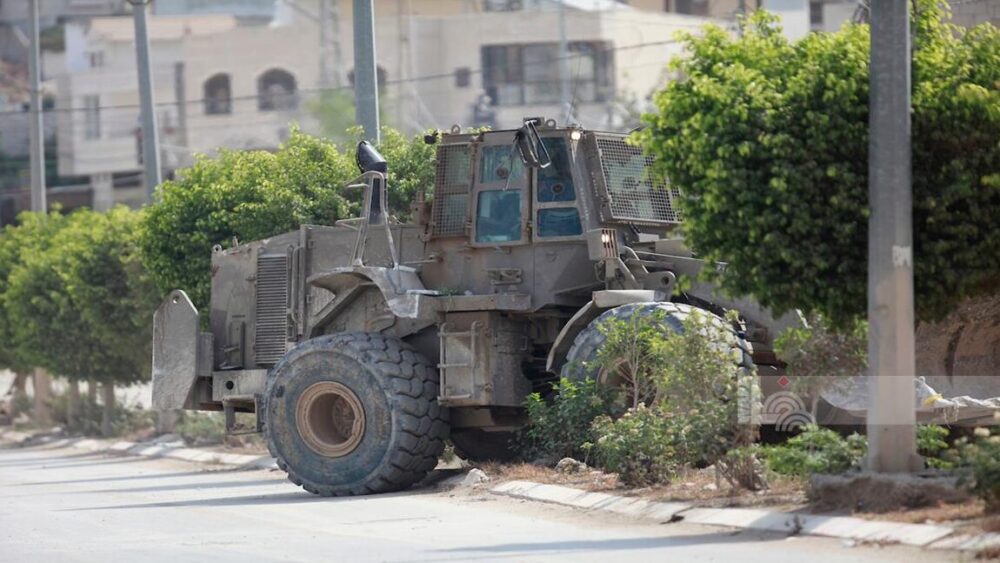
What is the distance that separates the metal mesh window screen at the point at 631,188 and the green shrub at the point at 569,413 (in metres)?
2.08

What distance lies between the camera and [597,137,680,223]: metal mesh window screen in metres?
17.7

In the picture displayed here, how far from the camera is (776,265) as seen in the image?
13.1 m

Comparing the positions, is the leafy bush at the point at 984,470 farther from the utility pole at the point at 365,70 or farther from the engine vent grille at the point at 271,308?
the utility pole at the point at 365,70

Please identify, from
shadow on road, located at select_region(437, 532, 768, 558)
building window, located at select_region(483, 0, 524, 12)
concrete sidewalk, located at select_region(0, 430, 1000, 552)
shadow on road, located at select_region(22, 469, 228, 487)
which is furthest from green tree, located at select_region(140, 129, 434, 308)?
building window, located at select_region(483, 0, 524, 12)

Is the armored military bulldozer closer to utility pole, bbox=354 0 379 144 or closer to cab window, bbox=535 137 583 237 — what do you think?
cab window, bbox=535 137 583 237

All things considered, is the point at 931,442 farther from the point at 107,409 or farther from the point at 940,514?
the point at 107,409

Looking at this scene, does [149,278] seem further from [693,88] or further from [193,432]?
[693,88]

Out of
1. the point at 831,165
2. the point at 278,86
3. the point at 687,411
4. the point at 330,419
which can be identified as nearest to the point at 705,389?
the point at 687,411

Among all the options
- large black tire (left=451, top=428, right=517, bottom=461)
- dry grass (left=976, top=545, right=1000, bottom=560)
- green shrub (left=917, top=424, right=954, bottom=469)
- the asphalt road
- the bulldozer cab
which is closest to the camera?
dry grass (left=976, top=545, right=1000, bottom=560)

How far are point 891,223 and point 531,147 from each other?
552 cm

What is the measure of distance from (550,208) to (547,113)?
1495 inches

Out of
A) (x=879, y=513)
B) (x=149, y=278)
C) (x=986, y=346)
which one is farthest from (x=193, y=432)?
(x=879, y=513)

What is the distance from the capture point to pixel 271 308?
768 inches

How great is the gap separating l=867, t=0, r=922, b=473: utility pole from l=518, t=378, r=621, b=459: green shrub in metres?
4.00
